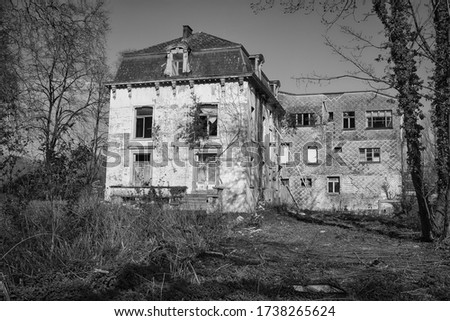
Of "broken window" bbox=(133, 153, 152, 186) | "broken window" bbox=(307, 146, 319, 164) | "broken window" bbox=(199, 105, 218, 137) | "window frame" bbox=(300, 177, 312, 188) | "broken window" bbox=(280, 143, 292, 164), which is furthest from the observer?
"broken window" bbox=(307, 146, 319, 164)

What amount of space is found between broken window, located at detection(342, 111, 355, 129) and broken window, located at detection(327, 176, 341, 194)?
3853mm

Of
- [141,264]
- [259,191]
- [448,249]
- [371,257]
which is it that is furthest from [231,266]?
[259,191]

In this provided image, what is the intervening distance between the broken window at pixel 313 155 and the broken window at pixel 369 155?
3.06m

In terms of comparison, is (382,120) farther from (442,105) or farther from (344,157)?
(442,105)

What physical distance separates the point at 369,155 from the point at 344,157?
1.67 metres

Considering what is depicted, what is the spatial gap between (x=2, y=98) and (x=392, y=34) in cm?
771

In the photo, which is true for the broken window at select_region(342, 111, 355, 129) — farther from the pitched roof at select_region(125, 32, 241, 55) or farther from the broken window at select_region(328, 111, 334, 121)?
the pitched roof at select_region(125, 32, 241, 55)

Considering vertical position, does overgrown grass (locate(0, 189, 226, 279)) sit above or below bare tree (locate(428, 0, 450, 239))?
below

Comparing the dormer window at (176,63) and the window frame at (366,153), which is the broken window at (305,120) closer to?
the window frame at (366,153)

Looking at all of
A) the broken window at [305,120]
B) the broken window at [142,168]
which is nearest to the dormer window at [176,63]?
the broken window at [142,168]

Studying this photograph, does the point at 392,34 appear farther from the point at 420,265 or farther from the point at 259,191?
the point at 259,191

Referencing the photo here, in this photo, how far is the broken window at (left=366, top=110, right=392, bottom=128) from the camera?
2811 centimetres

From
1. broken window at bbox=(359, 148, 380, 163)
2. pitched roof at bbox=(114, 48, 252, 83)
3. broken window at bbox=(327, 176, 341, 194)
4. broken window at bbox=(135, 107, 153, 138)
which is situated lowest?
broken window at bbox=(327, 176, 341, 194)

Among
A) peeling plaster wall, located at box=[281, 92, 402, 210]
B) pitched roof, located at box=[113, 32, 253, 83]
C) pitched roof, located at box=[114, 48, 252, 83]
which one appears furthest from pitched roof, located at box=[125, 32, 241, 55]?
peeling plaster wall, located at box=[281, 92, 402, 210]
